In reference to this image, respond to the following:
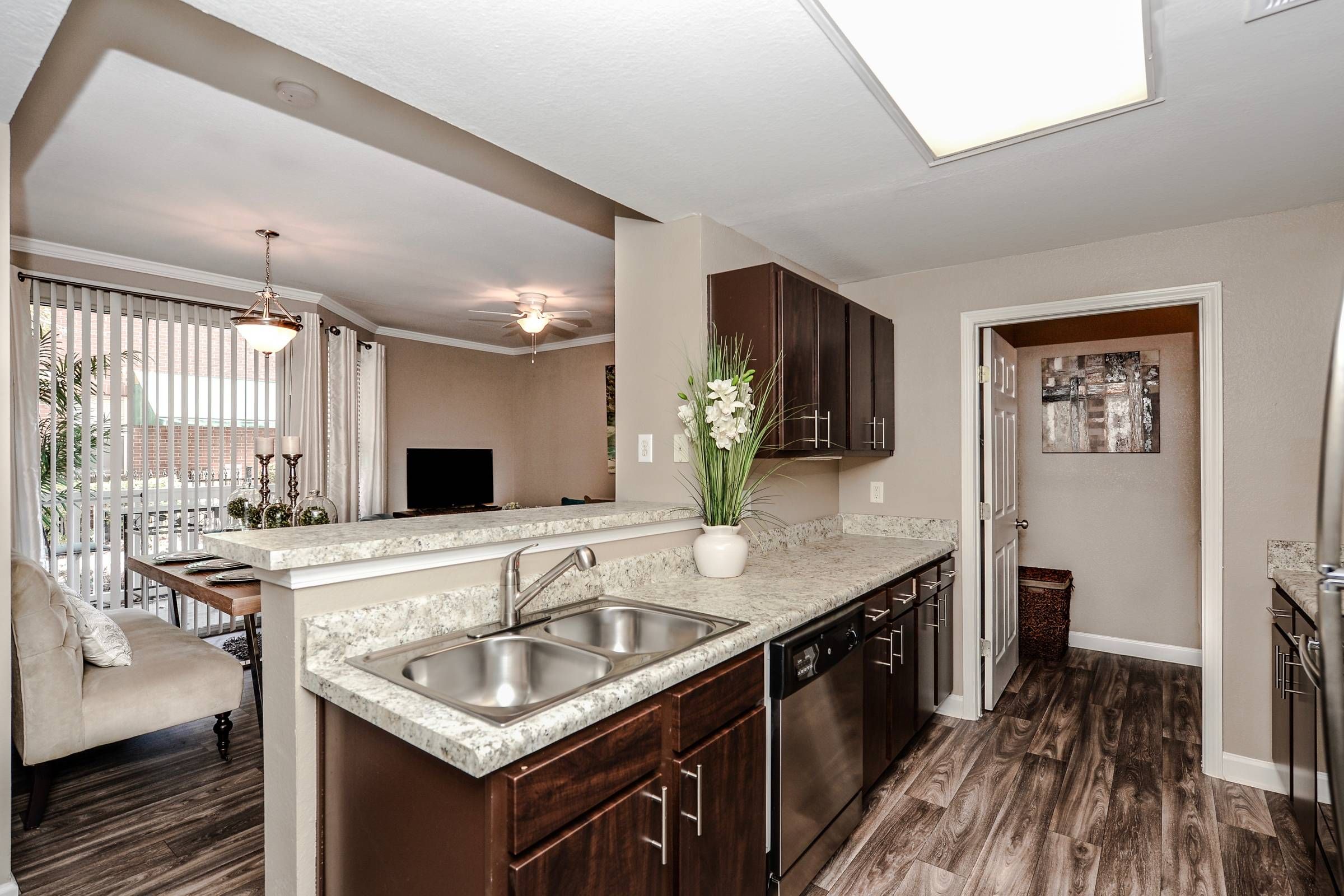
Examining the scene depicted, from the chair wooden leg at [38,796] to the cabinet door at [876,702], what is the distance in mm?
2913

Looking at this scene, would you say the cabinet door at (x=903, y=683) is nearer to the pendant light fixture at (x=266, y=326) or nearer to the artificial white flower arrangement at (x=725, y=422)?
the artificial white flower arrangement at (x=725, y=422)

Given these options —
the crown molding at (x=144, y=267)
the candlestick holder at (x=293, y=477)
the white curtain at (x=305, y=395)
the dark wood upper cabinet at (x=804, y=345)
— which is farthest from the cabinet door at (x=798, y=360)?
the white curtain at (x=305, y=395)

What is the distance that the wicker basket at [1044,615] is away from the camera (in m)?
4.07

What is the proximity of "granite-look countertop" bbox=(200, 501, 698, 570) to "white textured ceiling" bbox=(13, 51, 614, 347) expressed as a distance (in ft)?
5.08

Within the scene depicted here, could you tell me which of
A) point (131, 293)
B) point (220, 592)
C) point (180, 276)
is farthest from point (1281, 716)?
point (131, 293)

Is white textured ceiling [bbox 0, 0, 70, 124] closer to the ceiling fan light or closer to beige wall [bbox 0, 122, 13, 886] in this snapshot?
beige wall [bbox 0, 122, 13, 886]

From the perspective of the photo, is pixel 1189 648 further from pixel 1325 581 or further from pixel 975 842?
pixel 1325 581

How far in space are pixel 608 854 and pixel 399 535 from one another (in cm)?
88

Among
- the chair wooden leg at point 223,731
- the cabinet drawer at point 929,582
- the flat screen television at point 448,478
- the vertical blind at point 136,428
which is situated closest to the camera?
the chair wooden leg at point 223,731

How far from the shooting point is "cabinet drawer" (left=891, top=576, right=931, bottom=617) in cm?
257

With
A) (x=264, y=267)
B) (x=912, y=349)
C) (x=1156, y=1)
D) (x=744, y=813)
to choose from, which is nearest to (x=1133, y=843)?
(x=744, y=813)

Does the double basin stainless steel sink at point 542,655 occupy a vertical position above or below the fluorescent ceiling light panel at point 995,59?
below

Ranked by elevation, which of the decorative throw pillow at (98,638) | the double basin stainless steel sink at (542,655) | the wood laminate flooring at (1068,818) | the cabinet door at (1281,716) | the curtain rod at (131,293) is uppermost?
the curtain rod at (131,293)

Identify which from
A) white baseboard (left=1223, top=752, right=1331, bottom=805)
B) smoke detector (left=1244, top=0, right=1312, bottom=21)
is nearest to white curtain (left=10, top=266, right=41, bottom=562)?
smoke detector (left=1244, top=0, right=1312, bottom=21)
